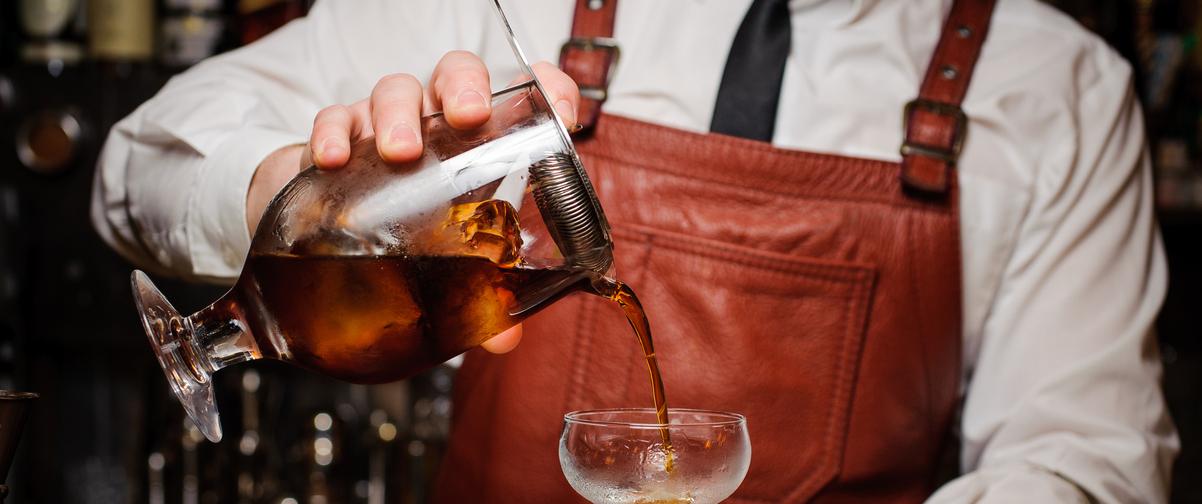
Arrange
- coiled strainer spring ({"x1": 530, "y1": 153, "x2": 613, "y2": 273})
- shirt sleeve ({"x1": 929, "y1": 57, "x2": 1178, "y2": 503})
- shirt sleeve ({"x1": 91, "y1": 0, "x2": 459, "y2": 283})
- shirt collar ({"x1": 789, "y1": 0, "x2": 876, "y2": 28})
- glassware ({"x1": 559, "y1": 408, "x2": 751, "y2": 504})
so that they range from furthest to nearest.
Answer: shirt collar ({"x1": 789, "y1": 0, "x2": 876, "y2": 28}), shirt sleeve ({"x1": 929, "y1": 57, "x2": 1178, "y2": 503}), shirt sleeve ({"x1": 91, "y1": 0, "x2": 459, "y2": 283}), glassware ({"x1": 559, "y1": 408, "x2": 751, "y2": 504}), coiled strainer spring ({"x1": 530, "y1": 153, "x2": 613, "y2": 273})

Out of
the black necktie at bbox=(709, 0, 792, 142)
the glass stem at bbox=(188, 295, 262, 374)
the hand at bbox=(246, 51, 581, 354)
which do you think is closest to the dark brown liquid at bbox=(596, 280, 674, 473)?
the hand at bbox=(246, 51, 581, 354)

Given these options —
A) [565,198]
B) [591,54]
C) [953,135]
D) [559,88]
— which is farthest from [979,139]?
[565,198]

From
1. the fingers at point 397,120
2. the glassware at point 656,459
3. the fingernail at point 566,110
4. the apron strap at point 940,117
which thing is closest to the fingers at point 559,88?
the fingernail at point 566,110

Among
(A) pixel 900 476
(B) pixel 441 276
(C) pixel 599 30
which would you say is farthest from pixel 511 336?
(A) pixel 900 476

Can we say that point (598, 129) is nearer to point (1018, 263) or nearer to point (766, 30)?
point (766, 30)

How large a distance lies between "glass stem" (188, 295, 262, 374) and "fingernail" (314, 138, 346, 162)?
11cm

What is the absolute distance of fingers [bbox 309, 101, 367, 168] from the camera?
0.75 meters

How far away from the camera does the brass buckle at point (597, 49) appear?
1.25 metres

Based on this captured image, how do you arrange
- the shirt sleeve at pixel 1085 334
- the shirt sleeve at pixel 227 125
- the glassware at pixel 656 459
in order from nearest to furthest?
1. the glassware at pixel 656 459
2. the shirt sleeve at pixel 227 125
3. the shirt sleeve at pixel 1085 334

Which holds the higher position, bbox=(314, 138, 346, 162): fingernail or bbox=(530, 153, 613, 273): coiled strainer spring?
bbox=(314, 138, 346, 162): fingernail

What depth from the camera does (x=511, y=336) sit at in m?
0.93

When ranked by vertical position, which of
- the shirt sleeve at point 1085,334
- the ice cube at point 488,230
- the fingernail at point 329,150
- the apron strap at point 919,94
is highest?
the fingernail at point 329,150

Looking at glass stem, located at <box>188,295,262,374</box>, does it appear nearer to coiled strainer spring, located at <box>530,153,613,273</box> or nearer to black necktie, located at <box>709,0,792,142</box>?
coiled strainer spring, located at <box>530,153,613,273</box>

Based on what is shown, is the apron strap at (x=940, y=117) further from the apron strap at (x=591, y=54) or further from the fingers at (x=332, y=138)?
the fingers at (x=332, y=138)
